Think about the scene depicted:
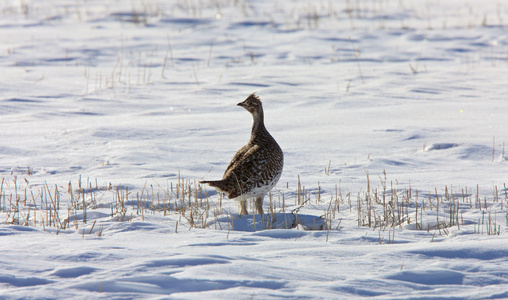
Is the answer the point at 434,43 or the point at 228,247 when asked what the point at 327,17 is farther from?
the point at 228,247

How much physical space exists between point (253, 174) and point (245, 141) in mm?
3017

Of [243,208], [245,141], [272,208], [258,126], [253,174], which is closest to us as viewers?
[253,174]

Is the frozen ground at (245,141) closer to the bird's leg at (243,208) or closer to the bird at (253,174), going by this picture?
the bird's leg at (243,208)

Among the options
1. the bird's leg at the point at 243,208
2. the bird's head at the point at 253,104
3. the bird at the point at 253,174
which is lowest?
the bird's leg at the point at 243,208

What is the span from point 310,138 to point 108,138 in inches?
121

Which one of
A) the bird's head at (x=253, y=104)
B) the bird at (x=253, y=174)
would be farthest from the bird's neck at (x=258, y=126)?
the bird at (x=253, y=174)

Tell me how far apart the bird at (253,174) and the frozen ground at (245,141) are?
0.24 m

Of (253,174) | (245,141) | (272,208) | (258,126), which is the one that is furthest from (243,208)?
(245,141)

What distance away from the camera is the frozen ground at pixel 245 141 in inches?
135

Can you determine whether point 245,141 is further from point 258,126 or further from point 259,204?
point 259,204

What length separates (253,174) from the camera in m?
5.19

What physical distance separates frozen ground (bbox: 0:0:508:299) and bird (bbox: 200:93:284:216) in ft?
0.79

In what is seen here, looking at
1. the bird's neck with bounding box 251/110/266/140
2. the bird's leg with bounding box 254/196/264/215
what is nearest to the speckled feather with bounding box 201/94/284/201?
the bird's leg with bounding box 254/196/264/215

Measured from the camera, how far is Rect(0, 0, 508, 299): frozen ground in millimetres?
3439
